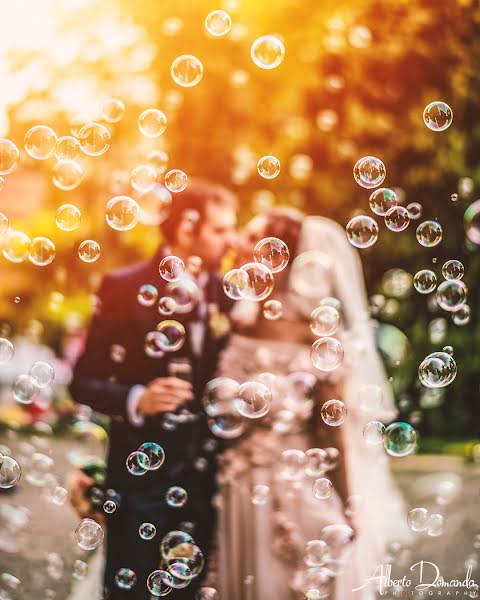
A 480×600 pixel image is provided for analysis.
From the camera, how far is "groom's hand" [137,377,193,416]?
9.21ft

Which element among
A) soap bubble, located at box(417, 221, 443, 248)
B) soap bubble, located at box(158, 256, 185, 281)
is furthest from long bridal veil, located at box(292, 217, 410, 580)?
soap bubble, located at box(158, 256, 185, 281)

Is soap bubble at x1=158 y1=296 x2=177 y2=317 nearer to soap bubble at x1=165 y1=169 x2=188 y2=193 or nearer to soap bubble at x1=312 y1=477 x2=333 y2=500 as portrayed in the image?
soap bubble at x1=165 y1=169 x2=188 y2=193

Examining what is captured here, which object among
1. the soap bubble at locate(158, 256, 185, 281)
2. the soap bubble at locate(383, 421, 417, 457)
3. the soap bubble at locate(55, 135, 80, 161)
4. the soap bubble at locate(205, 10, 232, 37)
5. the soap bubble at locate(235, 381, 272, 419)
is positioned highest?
the soap bubble at locate(205, 10, 232, 37)

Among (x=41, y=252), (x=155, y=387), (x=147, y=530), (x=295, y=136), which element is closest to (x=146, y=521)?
(x=147, y=530)

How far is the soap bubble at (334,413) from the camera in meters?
2.90

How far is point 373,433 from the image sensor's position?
306cm

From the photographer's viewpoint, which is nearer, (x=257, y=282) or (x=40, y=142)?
(x=257, y=282)

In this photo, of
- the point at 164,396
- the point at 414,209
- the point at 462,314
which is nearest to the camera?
the point at 164,396

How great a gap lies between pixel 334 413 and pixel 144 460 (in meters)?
0.77

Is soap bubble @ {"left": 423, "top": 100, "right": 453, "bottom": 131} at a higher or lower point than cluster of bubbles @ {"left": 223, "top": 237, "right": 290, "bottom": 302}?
higher

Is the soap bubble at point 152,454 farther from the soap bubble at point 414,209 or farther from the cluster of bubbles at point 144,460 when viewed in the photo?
the soap bubble at point 414,209

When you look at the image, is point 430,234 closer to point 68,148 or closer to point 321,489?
point 321,489

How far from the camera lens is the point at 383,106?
4.94 metres

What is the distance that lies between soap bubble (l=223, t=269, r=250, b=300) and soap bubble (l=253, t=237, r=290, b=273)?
9 cm
